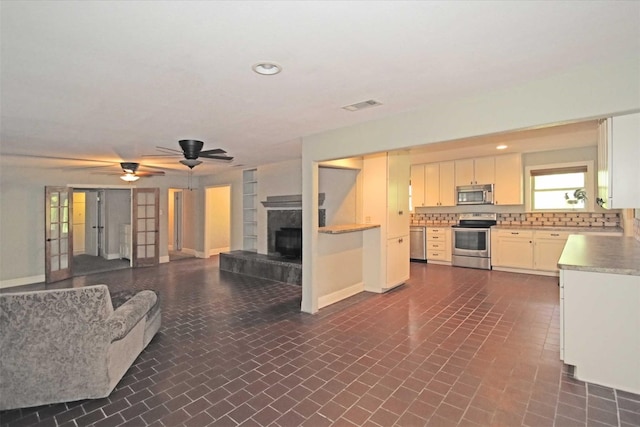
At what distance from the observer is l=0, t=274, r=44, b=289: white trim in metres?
6.09

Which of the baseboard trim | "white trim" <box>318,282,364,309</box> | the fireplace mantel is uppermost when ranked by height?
the fireplace mantel

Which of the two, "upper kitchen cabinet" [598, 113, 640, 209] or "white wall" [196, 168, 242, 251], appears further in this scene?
"white wall" [196, 168, 242, 251]

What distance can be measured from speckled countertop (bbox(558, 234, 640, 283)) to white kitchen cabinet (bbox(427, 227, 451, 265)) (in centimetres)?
361

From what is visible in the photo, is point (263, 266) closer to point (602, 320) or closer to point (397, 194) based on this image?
point (397, 194)

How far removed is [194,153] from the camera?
439cm

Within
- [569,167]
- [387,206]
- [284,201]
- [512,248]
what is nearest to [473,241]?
[512,248]

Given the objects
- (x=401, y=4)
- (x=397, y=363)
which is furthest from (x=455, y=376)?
(x=401, y=4)

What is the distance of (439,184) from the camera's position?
308 inches

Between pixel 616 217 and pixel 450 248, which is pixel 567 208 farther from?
pixel 450 248

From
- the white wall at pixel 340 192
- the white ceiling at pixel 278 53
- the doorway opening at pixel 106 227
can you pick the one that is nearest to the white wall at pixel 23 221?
the doorway opening at pixel 106 227

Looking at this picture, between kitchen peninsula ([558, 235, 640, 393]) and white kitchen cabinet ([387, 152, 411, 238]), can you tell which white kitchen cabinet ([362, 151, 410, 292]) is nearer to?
white kitchen cabinet ([387, 152, 411, 238])

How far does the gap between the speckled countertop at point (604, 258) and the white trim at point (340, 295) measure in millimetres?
2793

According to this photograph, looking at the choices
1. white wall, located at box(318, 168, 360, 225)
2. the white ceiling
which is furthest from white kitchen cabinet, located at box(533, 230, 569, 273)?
the white ceiling

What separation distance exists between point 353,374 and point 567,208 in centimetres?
612
